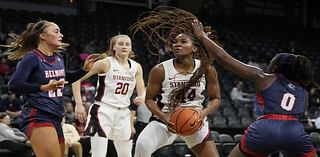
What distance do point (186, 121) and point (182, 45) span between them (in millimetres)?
817

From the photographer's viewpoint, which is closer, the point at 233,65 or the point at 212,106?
the point at 233,65

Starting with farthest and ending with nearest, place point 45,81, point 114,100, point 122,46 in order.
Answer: point 122,46 < point 114,100 < point 45,81

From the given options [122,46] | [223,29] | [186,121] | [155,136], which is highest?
[122,46]

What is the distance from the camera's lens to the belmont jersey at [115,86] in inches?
260

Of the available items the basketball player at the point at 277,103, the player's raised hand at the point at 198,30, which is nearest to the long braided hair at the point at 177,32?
the player's raised hand at the point at 198,30

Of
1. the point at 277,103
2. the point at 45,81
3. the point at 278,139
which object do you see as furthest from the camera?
the point at 45,81

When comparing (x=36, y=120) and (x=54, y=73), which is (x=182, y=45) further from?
(x=36, y=120)

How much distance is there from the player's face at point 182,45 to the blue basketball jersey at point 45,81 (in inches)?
45.9

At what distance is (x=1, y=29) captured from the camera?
52.0 feet

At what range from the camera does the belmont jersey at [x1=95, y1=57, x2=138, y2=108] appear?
21.6 ft

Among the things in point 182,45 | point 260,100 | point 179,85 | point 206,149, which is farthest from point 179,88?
point 260,100

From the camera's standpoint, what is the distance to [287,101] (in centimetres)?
471

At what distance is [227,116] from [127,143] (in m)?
7.85

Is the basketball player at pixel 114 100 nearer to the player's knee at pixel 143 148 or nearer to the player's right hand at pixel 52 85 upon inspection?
the player's knee at pixel 143 148
